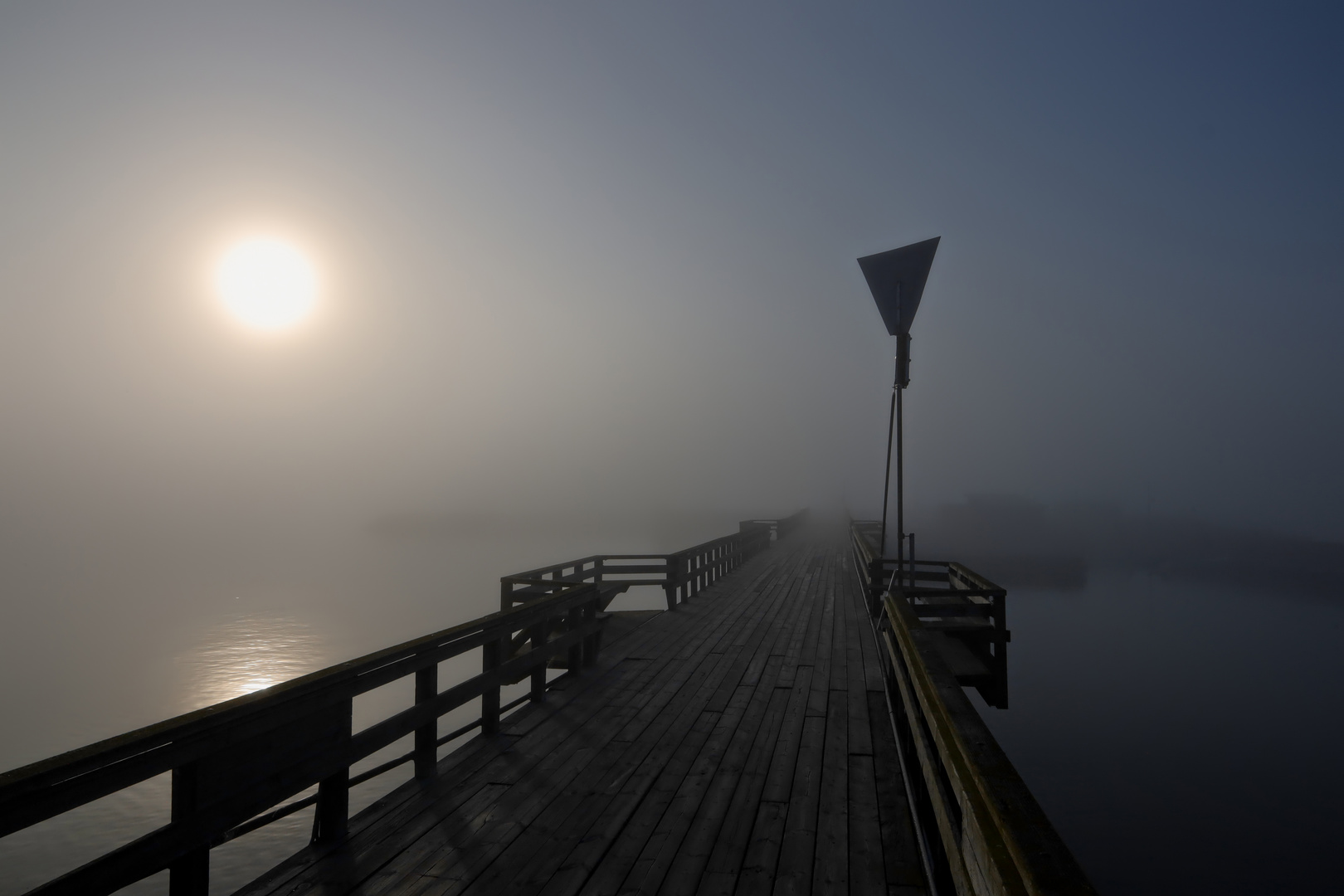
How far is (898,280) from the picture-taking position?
7.81 m

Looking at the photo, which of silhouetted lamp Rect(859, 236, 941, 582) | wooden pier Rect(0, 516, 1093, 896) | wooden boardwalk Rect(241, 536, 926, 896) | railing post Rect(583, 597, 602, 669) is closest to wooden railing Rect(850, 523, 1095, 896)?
wooden pier Rect(0, 516, 1093, 896)

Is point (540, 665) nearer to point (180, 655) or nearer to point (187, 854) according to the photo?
point (187, 854)

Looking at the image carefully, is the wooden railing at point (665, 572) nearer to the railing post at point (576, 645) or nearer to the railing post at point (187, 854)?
the railing post at point (576, 645)

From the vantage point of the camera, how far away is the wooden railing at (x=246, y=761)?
256 cm

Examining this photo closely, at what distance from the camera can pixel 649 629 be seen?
11.4 m

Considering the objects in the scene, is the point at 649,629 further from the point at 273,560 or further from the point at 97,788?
→ the point at 273,560

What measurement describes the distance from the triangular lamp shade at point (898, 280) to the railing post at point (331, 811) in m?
6.72

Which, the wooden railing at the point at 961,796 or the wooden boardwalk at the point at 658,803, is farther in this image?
the wooden boardwalk at the point at 658,803

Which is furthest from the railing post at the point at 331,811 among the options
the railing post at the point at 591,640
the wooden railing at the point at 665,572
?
the railing post at the point at 591,640

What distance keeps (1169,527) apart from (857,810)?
18327cm

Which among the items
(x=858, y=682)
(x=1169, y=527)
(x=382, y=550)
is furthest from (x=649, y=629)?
(x=1169, y=527)

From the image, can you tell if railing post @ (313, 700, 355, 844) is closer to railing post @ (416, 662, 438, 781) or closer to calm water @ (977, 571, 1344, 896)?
railing post @ (416, 662, 438, 781)

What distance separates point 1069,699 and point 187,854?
108ft

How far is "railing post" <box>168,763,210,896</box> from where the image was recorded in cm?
305
